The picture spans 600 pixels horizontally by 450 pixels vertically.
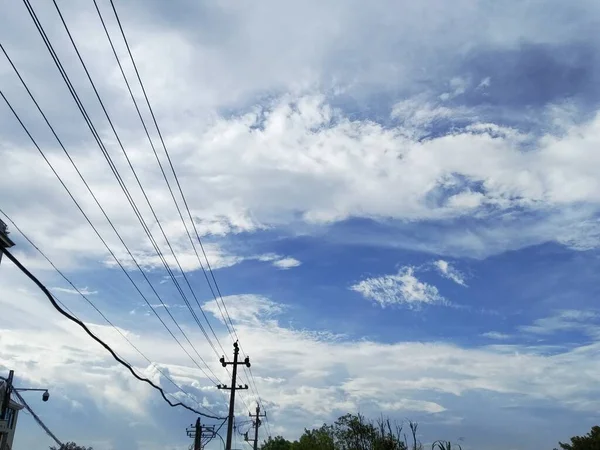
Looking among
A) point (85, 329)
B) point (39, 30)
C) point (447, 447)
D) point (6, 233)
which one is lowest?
Result: point (447, 447)

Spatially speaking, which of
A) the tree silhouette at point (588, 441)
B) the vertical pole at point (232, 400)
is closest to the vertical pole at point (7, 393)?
the vertical pole at point (232, 400)

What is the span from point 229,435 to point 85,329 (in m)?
23.1

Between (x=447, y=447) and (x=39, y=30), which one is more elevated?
(x=39, y=30)

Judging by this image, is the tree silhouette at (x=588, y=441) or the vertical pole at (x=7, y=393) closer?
the vertical pole at (x=7, y=393)

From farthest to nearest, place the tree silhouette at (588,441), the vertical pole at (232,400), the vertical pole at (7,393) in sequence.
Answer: the tree silhouette at (588,441) < the vertical pole at (232,400) < the vertical pole at (7,393)

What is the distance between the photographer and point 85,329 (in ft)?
45.3

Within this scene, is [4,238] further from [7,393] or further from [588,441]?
[588,441]

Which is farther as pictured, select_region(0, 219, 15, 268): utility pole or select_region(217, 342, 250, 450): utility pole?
select_region(217, 342, 250, 450): utility pole

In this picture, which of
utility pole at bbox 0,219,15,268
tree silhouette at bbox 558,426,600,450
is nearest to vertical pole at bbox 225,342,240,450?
utility pole at bbox 0,219,15,268

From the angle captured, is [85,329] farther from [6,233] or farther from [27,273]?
[6,233]

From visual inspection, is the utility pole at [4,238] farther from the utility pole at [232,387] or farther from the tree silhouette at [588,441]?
the tree silhouette at [588,441]

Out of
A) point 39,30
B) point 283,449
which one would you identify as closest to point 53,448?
point 283,449

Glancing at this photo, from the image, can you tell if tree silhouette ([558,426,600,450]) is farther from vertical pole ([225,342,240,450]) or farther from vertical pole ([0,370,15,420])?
vertical pole ([0,370,15,420])

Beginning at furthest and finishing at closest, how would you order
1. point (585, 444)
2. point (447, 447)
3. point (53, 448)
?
point (53, 448) → point (585, 444) → point (447, 447)
